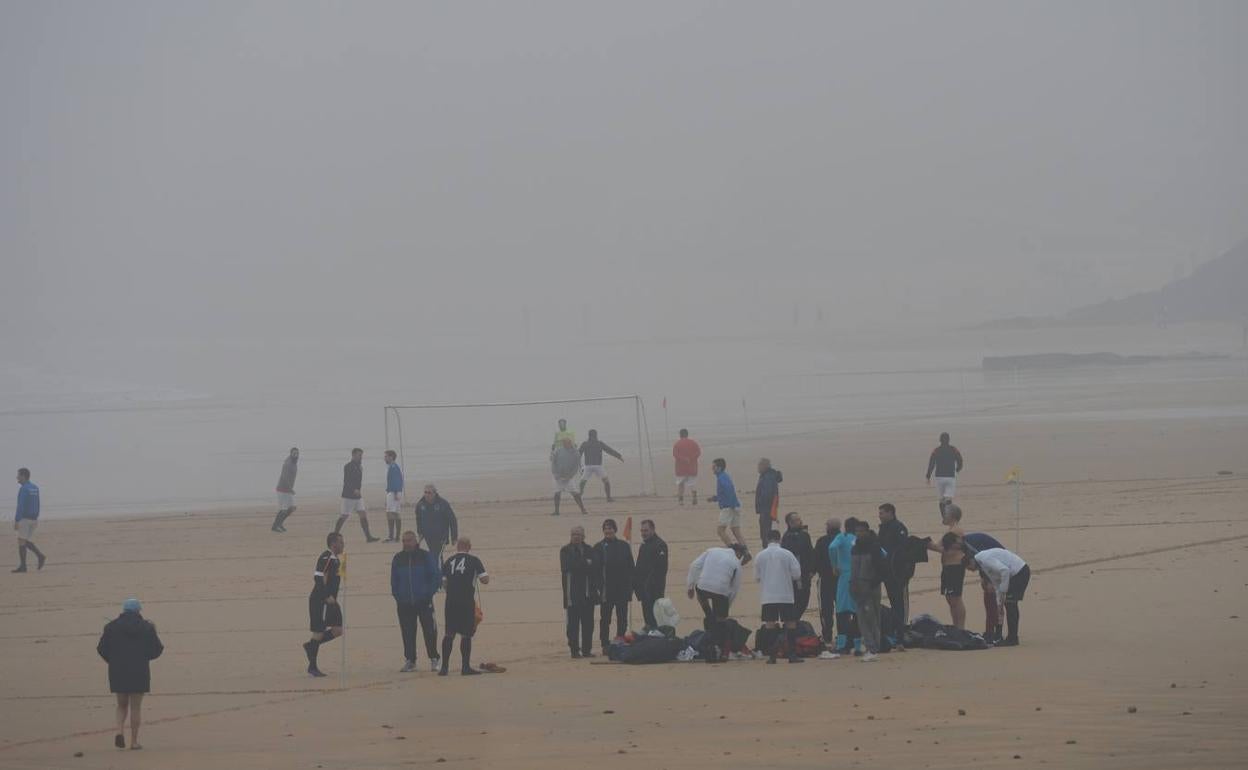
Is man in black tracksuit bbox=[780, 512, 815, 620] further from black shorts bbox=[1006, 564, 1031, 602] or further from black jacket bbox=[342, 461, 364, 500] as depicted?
black jacket bbox=[342, 461, 364, 500]

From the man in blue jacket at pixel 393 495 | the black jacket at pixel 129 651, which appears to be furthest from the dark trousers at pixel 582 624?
the man in blue jacket at pixel 393 495

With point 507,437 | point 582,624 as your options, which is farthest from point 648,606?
point 507,437

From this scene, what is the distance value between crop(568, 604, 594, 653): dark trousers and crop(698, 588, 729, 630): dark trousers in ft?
4.22

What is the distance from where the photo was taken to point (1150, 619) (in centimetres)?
1586

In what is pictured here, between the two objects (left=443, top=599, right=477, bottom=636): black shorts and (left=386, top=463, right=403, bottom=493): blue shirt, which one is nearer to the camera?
(left=443, top=599, right=477, bottom=636): black shorts

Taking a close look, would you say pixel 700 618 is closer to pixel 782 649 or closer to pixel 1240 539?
pixel 782 649

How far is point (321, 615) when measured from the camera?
15.2 m

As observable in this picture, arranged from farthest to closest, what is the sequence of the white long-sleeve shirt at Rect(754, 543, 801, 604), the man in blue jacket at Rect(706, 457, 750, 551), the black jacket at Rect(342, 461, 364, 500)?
the black jacket at Rect(342, 461, 364, 500), the man in blue jacket at Rect(706, 457, 750, 551), the white long-sleeve shirt at Rect(754, 543, 801, 604)

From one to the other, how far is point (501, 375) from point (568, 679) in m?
92.9

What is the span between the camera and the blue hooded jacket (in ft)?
49.8

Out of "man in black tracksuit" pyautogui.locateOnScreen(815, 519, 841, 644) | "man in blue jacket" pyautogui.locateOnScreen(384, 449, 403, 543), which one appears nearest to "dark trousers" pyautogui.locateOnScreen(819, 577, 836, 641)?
"man in black tracksuit" pyautogui.locateOnScreen(815, 519, 841, 644)

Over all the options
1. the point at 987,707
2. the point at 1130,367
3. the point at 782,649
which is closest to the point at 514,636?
the point at 782,649

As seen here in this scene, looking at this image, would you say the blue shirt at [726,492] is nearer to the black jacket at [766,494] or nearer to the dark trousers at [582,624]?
the black jacket at [766,494]

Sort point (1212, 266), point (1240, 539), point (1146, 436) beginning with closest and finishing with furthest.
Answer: point (1240, 539), point (1146, 436), point (1212, 266)
